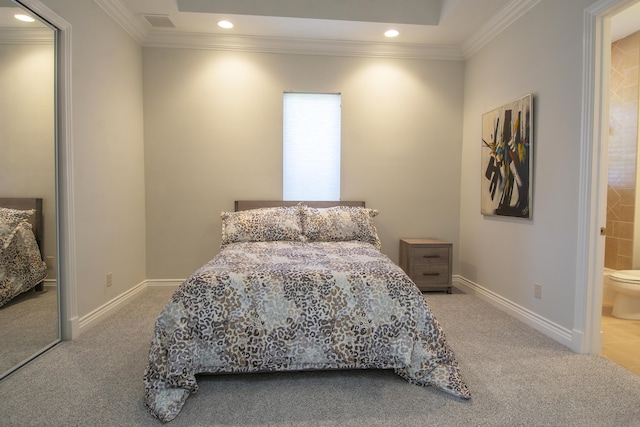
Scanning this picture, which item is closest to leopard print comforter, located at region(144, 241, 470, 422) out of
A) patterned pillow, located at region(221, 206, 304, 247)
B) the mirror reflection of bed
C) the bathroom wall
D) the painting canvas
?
the mirror reflection of bed

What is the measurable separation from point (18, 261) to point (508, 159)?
3654 millimetres

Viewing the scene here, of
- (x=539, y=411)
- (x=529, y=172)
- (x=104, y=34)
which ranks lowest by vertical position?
(x=539, y=411)

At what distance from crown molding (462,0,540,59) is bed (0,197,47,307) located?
12.6ft

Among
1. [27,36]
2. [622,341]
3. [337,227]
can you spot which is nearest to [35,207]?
[27,36]

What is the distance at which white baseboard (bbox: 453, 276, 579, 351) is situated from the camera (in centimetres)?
246

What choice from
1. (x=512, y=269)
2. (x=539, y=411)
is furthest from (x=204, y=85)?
(x=539, y=411)

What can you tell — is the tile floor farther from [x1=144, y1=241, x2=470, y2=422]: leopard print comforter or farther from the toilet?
[x1=144, y1=241, x2=470, y2=422]: leopard print comforter

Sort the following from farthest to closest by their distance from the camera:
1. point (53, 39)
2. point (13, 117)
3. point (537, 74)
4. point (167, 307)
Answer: point (537, 74)
point (53, 39)
point (13, 117)
point (167, 307)

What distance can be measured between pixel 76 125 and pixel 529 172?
3446mm

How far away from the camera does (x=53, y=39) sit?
2.37 meters

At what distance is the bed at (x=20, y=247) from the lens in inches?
79.0

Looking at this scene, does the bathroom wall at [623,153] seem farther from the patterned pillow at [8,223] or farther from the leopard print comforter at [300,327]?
the patterned pillow at [8,223]

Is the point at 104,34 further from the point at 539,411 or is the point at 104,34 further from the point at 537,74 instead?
the point at 539,411

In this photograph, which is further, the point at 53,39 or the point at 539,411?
the point at 53,39
